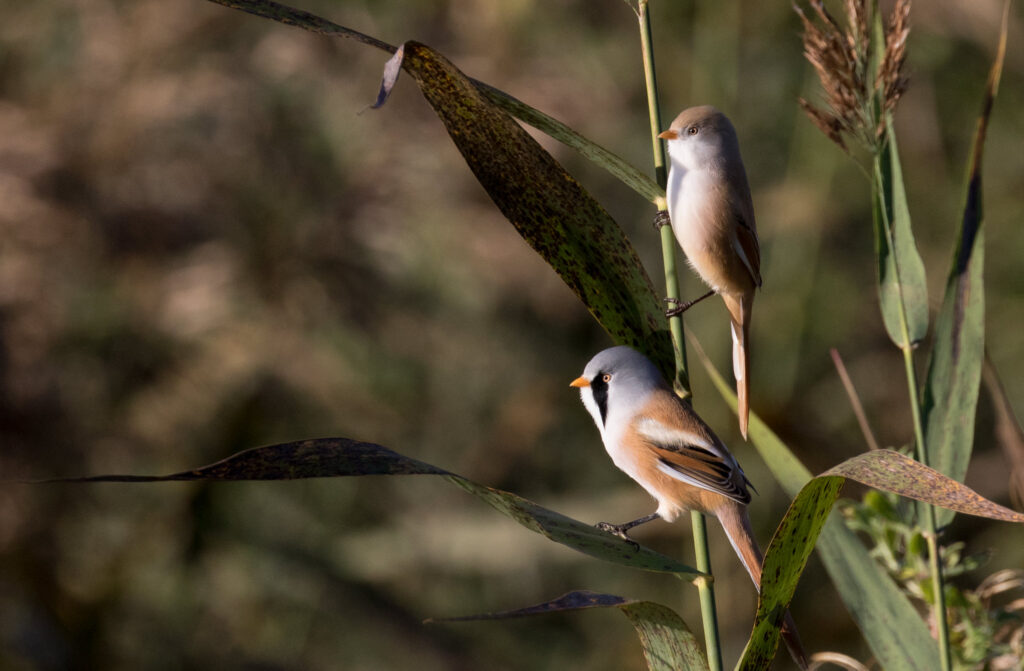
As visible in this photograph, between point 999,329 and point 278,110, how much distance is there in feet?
10.7

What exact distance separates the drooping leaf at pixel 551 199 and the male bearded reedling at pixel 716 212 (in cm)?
7

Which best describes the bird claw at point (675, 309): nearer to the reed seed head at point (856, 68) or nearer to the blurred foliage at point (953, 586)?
the reed seed head at point (856, 68)

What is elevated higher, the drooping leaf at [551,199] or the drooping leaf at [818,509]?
the drooping leaf at [551,199]

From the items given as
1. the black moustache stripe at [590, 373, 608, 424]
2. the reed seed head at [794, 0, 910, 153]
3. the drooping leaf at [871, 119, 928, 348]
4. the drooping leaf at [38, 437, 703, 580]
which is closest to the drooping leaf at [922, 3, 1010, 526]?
the drooping leaf at [871, 119, 928, 348]

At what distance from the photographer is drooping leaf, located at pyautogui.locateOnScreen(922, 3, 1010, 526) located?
4.27 feet

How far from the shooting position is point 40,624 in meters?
3.34

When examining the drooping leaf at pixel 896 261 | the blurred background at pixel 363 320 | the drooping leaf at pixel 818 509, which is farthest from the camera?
the blurred background at pixel 363 320

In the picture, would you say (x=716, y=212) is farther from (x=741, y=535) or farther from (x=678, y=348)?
(x=741, y=535)

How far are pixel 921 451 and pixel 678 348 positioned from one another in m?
0.38

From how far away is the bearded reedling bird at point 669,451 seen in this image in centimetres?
120

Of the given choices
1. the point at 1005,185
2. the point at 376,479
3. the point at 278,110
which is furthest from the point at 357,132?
the point at 1005,185

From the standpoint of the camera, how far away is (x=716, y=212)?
1184 millimetres

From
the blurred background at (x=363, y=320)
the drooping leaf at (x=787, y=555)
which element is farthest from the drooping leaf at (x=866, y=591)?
the blurred background at (x=363, y=320)

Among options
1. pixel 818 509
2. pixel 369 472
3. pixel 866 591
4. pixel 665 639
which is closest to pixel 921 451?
pixel 866 591
